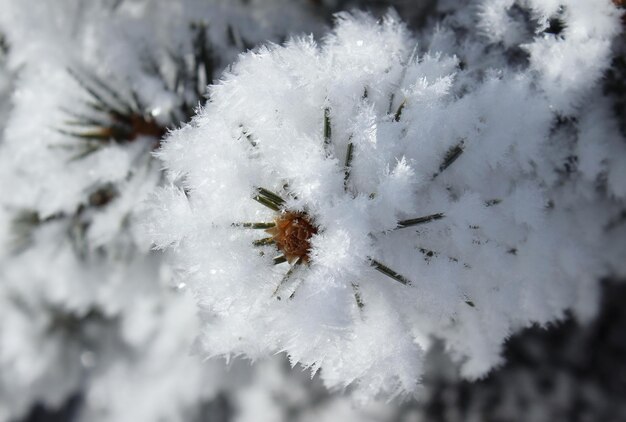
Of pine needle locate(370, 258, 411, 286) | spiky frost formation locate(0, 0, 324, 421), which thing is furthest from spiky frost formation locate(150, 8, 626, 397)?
spiky frost formation locate(0, 0, 324, 421)

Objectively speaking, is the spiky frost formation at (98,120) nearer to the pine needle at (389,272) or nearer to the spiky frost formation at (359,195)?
the spiky frost formation at (359,195)

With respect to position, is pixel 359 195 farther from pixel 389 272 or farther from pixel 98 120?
pixel 98 120

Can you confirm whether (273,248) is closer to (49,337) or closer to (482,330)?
(482,330)

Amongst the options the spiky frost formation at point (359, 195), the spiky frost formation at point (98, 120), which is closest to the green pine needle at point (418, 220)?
the spiky frost formation at point (359, 195)

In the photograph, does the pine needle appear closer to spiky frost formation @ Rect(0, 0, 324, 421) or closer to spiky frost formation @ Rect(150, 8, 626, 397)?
spiky frost formation @ Rect(150, 8, 626, 397)

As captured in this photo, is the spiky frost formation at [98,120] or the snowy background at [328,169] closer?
the snowy background at [328,169]

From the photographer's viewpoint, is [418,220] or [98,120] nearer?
[418,220]

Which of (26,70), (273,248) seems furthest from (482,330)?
(26,70)

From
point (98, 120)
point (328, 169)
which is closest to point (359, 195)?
point (328, 169)
